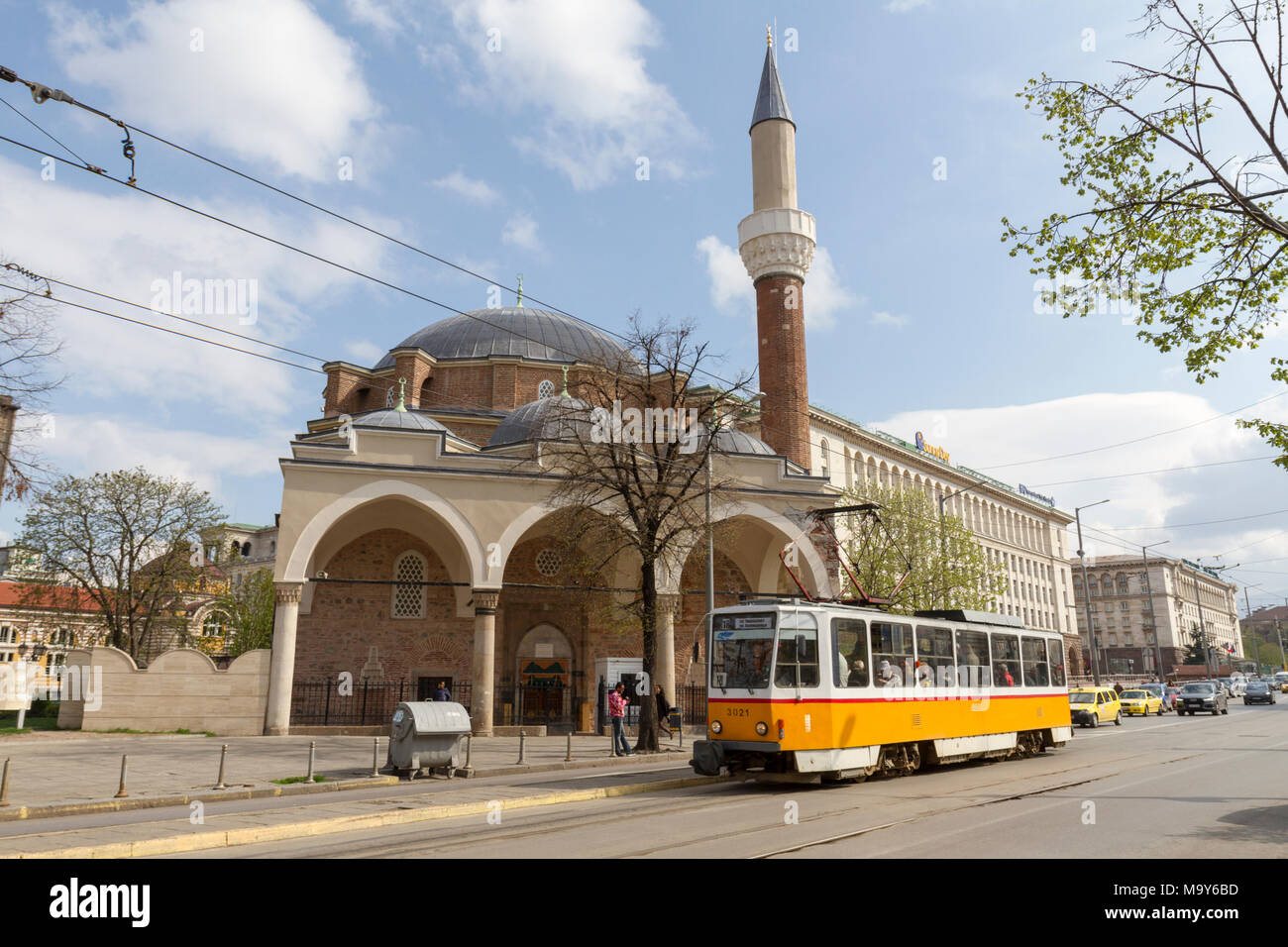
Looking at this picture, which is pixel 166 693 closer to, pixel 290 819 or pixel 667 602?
pixel 667 602

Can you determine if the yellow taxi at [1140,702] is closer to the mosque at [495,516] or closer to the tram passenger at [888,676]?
the mosque at [495,516]

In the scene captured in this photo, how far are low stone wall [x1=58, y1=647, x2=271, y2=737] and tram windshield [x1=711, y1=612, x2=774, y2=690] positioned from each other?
14277 mm

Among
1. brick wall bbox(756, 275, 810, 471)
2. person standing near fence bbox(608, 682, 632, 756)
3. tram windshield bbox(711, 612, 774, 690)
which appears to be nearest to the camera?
tram windshield bbox(711, 612, 774, 690)

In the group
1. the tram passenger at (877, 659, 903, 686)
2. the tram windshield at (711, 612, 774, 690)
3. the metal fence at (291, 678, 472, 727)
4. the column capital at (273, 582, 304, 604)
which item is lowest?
the metal fence at (291, 678, 472, 727)

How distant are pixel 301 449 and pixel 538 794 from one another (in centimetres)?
1512

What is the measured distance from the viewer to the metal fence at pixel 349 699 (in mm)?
25572

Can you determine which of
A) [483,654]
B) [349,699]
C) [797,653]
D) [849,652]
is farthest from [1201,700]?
[349,699]

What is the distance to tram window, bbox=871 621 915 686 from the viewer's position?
42.7 ft

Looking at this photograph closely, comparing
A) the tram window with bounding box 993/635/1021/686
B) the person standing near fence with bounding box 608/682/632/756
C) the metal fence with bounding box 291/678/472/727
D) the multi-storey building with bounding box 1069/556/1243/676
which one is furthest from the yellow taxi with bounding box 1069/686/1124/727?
the multi-storey building with bounding box 1069/556/1243/676

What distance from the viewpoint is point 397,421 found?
2609cm

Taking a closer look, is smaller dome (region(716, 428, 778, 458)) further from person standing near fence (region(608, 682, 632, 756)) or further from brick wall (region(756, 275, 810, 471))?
person standing near fence (region(608, 682, 632, 756))

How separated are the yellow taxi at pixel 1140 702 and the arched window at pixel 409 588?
27541 mm

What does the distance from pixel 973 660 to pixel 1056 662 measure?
4241mm
